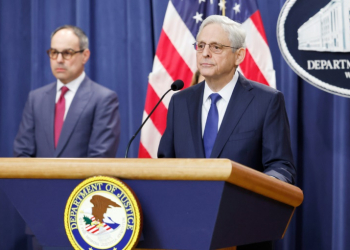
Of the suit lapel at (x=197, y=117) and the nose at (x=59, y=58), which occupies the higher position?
the nose at (x=59, y=58)

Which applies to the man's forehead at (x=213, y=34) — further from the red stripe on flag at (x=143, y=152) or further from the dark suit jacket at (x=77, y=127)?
the red stripe on flag at (x=143, y=152)

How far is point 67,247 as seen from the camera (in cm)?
143

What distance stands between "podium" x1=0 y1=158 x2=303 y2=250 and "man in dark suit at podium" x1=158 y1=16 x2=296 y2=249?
47 cm

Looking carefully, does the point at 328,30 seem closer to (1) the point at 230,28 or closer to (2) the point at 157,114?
(2) the point at 157,114

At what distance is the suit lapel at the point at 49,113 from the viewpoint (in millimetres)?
3341

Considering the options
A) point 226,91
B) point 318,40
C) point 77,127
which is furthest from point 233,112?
point 318,40

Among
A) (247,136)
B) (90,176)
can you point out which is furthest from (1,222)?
(90,176)

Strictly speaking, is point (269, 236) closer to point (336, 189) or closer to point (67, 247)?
point (67, 247)

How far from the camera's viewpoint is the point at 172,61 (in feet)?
13.1

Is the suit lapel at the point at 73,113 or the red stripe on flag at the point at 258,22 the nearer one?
the suit lapel at the point at 73,113

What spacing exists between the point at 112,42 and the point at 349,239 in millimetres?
2280

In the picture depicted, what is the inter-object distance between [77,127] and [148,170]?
2076 millimetres

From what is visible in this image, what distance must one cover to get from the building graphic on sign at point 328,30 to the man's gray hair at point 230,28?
4.48 feet

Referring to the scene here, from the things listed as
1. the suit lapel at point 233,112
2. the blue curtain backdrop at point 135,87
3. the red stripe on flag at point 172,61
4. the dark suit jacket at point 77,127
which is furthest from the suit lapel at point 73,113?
the suit lapel at point 233,112
